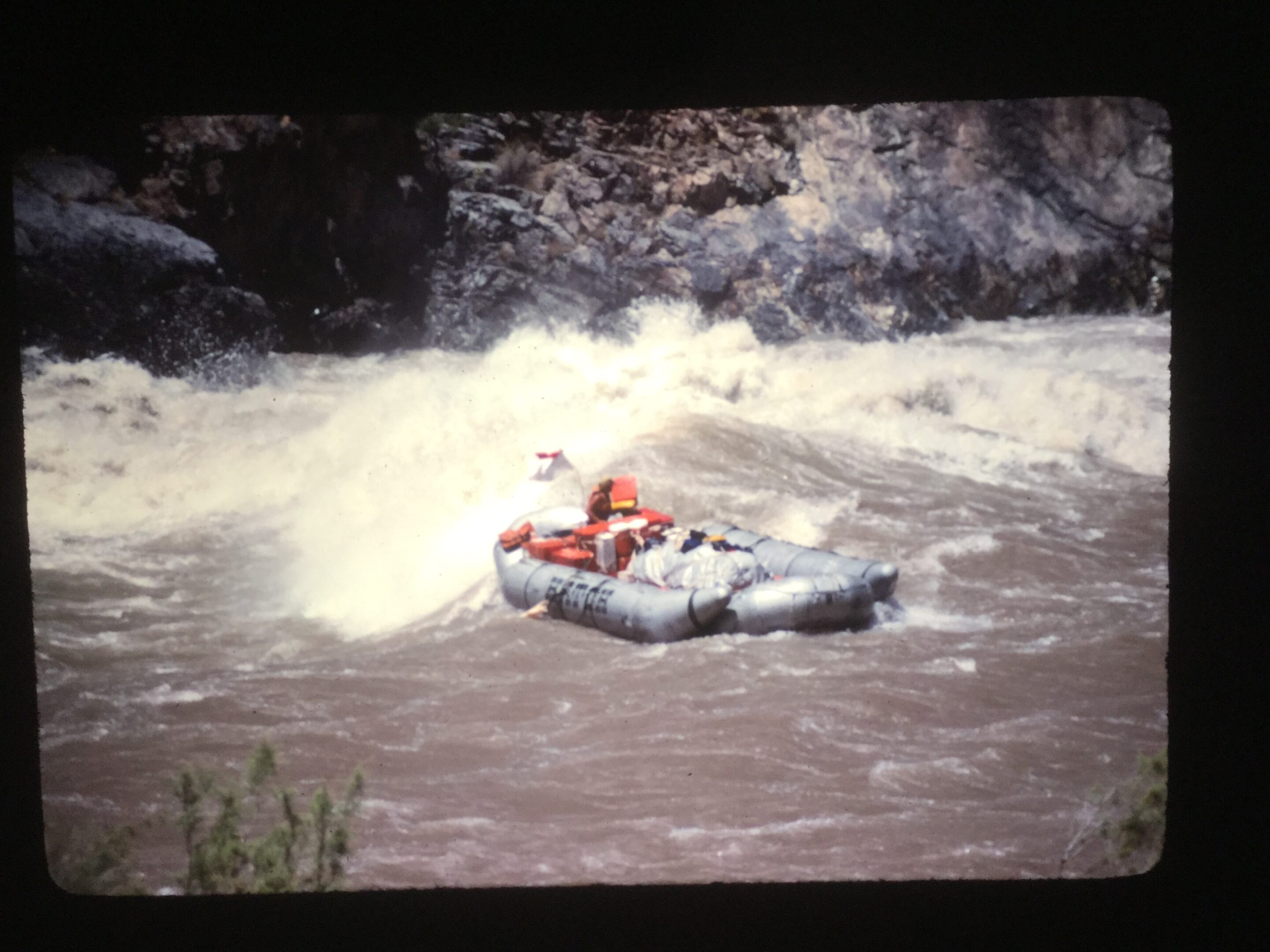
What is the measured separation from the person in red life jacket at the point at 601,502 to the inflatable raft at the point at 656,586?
0.04 metres

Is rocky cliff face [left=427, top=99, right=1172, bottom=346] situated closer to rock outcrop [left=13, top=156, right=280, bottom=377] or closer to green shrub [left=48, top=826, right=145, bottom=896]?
rock outcrop [left=13, top=156, right=280, bottom=377]

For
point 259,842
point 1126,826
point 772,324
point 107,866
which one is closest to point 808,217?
point 772,324

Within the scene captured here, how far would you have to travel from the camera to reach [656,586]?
3424 mm

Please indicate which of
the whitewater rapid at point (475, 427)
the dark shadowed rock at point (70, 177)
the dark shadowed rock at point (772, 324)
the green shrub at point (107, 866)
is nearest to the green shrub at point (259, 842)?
the green shrub at point (107, 866)

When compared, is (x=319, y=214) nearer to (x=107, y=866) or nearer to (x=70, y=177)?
(x=70, y=177)

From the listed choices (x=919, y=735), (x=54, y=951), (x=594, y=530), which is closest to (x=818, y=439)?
(x=594, y=530)

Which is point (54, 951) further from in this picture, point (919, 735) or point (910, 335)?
point (910, 335)

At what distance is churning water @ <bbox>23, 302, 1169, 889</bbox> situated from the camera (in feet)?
8.99

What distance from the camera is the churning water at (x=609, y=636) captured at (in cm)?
274

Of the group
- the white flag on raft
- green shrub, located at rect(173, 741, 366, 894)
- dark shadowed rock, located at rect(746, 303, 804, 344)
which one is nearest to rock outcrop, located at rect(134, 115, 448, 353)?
the white flag on raft

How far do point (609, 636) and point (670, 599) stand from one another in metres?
0.23

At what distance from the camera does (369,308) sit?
11.3ft

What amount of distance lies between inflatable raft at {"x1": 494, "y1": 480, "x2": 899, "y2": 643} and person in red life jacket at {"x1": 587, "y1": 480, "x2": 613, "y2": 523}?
0.04 m

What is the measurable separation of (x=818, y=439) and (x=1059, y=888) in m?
1.54
